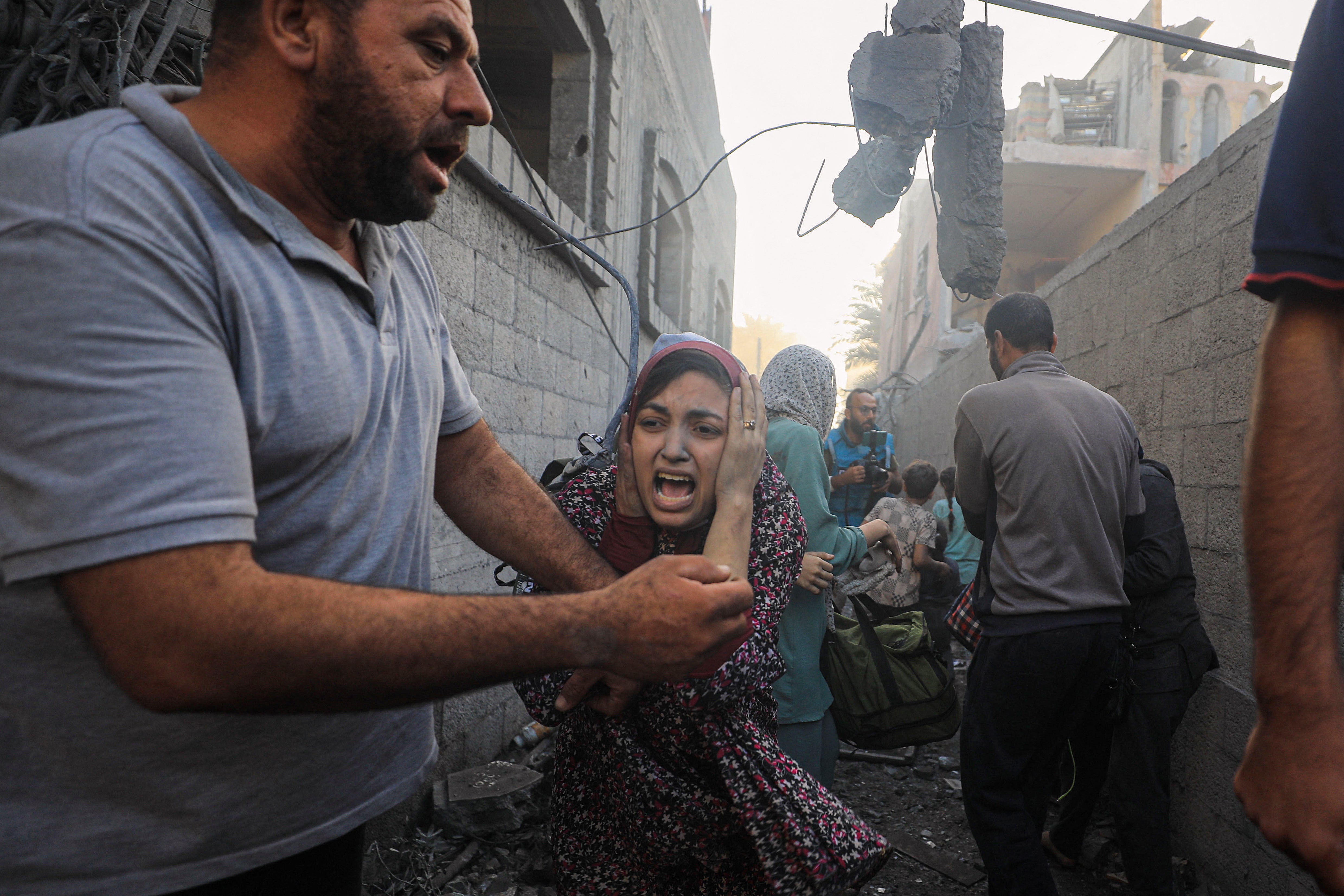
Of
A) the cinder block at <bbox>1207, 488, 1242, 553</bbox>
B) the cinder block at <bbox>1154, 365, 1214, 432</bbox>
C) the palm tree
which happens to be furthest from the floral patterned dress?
the palm tree

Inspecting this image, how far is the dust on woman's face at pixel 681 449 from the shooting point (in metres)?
1.74

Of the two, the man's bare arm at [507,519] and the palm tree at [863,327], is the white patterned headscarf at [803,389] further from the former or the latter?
the palm tree at [863,327]

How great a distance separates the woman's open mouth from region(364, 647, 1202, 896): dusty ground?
173 cm

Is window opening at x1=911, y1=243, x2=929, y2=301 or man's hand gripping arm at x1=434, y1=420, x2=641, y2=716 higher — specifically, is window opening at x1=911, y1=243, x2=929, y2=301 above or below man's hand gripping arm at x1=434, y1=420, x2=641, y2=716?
above

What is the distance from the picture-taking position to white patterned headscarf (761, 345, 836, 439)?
2.93 m

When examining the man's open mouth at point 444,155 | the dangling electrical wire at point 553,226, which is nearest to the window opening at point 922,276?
the dangling electrical wire at point 553,226

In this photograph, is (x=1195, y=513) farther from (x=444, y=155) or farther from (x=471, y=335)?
(x=444, y=155)

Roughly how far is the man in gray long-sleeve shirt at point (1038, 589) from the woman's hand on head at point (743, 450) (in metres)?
1.22

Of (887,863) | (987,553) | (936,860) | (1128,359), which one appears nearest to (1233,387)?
(1128,359)

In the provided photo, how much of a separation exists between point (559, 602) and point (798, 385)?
223 cm

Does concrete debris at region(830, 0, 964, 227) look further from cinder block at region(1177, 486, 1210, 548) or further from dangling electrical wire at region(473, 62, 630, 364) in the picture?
cinder block at region(1177, 486, 1210, 548)

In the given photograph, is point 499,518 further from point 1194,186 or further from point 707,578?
Result: point 1194,186

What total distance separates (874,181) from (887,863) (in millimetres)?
4449

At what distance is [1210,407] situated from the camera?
2.96 metres
